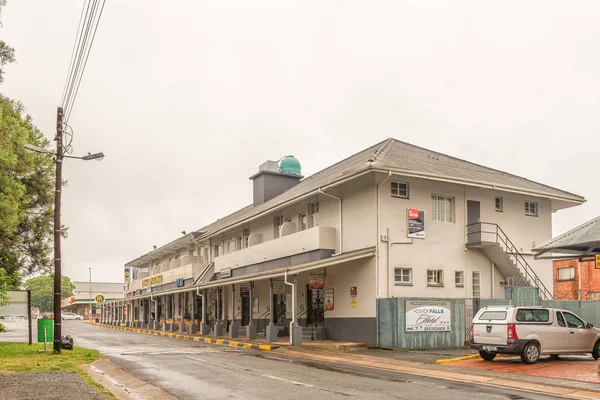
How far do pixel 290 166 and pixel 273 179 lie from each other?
171 centimetres

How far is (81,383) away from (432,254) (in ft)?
54.4

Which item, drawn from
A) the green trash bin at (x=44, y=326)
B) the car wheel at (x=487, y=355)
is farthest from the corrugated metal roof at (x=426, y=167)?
the green trash bin at (x=44, y=326)

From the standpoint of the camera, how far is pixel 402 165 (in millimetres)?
25406

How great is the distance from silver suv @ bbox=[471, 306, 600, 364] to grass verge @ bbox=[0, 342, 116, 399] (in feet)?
36.1

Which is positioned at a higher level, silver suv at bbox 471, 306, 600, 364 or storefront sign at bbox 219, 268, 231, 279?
storefront sign at bbox 219, 268, 231, 279

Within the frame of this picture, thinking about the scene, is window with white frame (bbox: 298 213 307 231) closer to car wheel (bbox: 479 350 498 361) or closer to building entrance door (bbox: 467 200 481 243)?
building entrance door (bbox: 467 200 481 243)

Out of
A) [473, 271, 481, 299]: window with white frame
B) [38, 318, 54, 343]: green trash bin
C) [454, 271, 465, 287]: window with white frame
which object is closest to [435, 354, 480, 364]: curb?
[454, 271, 465, 287]: window with white frame

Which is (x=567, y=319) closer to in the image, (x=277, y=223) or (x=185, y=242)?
(x=277, y=223)

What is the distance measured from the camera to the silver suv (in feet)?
58.4

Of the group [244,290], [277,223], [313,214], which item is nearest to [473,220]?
[313,214]

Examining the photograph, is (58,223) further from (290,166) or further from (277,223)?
(290,166)

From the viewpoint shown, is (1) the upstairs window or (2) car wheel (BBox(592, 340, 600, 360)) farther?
(1) the upstairs window

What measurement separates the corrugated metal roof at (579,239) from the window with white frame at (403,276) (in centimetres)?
673

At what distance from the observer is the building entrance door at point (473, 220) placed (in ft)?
89.1
